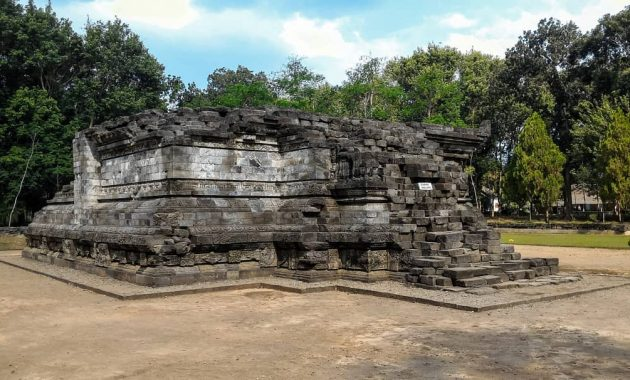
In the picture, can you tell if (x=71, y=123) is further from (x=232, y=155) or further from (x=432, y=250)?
(x=432, y=250)

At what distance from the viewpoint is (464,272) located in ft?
38.6

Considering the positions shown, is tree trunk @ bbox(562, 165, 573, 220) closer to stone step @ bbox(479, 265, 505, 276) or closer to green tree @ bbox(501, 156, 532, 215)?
green tree @ bbox(501, 156, 532, 215)

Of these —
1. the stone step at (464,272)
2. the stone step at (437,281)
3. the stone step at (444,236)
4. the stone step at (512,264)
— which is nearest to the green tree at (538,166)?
the stone step at (512,264)

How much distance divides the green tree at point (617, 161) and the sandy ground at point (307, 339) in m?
29.2

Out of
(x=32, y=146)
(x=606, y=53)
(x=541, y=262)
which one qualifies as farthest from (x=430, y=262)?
(x=606, y=53)

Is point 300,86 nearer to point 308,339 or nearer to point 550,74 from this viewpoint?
point 550,74

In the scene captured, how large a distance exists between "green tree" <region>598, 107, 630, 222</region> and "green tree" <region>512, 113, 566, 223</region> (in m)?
3.76

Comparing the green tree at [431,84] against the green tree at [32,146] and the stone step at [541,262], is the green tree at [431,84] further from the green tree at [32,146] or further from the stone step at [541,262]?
the stone step at [541,262]

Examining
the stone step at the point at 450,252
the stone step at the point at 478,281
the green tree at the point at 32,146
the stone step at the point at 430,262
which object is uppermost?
the green tree at the point at 32,146

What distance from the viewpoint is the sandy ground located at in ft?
20.7

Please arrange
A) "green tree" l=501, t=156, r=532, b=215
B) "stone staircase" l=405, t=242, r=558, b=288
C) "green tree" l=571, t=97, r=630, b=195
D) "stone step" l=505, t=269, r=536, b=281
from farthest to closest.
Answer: "green tree" l=501, t=156, r=532, b=215
"green tree" l=571, t=97, r=630, b=195
"stone step" l=505, t=269, r=536, b=281
"stone staircase" l=405, t=242, r=558, b=288

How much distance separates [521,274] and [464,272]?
188 cm

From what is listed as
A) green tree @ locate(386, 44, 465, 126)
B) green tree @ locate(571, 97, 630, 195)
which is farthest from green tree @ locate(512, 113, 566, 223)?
green tree @ locate(386, 44, 465, 126)

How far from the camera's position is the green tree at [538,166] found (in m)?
41.6
